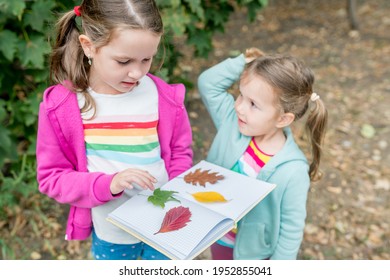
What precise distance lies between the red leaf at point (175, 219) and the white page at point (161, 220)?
1 centimetres

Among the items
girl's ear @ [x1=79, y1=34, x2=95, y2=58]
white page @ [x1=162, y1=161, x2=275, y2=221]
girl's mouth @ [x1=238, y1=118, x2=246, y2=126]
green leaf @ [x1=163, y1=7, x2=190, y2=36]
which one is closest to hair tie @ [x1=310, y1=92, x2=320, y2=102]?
girl's mouth @ [x1=238, y1=118, x2=246, y2=126]

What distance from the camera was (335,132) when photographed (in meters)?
4.31

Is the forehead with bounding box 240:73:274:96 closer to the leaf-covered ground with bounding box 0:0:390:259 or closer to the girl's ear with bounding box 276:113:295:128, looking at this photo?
the girl's ear with bounding box 276:113:295:128

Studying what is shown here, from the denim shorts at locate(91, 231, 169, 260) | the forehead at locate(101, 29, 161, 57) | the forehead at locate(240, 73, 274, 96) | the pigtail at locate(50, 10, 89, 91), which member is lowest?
the denim shorts at locate(91, 231, 169, 260)

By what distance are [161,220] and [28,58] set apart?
5.23 feet

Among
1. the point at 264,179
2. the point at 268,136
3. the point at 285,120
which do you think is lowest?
the point at 264,179

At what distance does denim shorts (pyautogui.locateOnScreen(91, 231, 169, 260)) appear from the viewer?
6.68 ft

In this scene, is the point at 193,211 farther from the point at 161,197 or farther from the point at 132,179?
the point at 132,179

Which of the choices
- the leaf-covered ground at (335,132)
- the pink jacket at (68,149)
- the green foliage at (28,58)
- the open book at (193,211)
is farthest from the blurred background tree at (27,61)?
the open book at (193,211)

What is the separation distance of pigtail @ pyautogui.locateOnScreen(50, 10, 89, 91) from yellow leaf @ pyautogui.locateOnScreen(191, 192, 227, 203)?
613 mm

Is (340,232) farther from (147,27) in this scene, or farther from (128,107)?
(147,27)

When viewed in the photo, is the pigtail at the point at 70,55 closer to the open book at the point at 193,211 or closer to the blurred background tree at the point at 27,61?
the open book at the point at 193,211

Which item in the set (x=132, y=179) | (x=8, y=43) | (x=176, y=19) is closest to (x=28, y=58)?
(x=8, y=43)

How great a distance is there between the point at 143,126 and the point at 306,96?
724 mm
